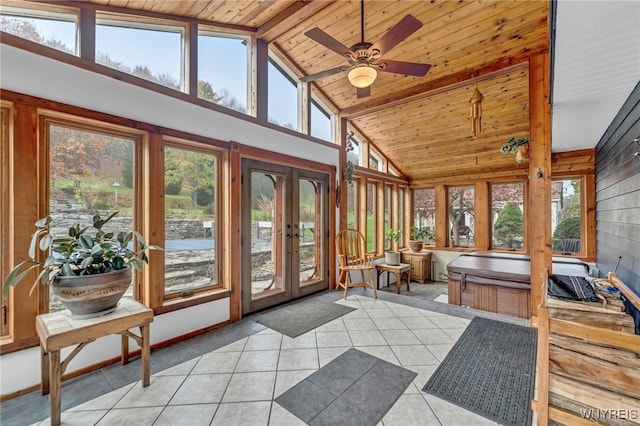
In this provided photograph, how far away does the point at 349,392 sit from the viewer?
1889 mm

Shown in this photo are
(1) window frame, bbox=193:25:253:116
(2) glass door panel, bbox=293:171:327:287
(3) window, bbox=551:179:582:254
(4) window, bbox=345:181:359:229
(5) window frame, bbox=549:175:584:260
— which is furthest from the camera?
(4) window, bbox=345:181:359:229

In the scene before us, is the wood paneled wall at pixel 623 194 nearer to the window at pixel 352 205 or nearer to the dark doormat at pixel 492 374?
the dark doormat at pixel 492 374

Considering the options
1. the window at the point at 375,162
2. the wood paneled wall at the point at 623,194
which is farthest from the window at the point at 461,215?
the wood paneled wall at the point at 623,194

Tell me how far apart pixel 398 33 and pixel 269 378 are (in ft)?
9.50

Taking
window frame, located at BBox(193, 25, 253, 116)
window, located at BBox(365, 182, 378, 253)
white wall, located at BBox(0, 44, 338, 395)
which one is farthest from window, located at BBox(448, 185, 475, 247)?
window frame, located at BBox(193, 25, 253, 116)

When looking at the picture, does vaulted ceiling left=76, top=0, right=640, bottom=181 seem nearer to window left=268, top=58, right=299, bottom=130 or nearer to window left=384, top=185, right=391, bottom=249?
window left=268, top=58, right=299, bottom=130

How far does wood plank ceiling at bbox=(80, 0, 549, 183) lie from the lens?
295 centimetres

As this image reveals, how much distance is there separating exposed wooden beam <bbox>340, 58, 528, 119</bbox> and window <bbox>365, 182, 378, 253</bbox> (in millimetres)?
1695

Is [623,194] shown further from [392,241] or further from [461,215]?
[392,241]

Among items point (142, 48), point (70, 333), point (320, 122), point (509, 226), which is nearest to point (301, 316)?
point (70, 333)

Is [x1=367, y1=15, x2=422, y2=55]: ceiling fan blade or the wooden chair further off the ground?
[x1=367, y1=15, x2=422, y2=55]: ceiling fan blade

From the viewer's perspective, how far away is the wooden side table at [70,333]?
1587mm

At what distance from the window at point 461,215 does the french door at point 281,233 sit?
12.7 feet

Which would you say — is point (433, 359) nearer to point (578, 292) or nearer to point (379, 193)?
point (578, 292)
